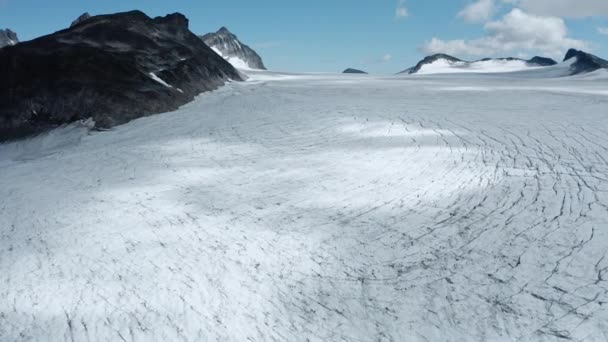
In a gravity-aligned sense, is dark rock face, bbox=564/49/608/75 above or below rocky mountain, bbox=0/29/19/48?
below

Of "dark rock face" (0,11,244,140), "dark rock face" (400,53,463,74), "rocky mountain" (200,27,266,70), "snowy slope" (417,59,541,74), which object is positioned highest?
"rocky mountain" (200,27,266,70)

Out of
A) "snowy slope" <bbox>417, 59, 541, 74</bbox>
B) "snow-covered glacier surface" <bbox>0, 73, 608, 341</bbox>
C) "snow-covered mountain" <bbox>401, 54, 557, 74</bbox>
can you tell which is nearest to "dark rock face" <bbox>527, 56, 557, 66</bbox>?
"snow-covered mountain" <bbox>401, 54, 557, 74</bbox>

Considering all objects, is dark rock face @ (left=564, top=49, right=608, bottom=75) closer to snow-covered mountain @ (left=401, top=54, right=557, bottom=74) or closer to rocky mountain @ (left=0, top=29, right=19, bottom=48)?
snow-covered mountain @ (left=401, top=54, right=557, bottom=74)

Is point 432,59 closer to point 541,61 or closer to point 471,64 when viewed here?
point 471,64

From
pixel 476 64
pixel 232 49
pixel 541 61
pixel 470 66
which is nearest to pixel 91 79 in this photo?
pixel 232 49

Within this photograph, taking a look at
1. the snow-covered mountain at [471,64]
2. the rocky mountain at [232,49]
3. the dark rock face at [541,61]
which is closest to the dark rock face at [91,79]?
the rocky mountain at [232,49]

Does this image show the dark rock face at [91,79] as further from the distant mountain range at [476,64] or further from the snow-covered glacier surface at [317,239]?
the distant mountain range at [476,64]

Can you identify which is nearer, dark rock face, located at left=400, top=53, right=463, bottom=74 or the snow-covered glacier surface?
the snow-covered glacier surface

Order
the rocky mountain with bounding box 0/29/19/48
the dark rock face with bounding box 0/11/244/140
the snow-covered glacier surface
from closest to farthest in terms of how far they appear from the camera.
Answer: the snow-covered glacier surface → the dark rock face with bounding box 0/11/244/140 → the rocky mountain with bounding box 0/29/19/48

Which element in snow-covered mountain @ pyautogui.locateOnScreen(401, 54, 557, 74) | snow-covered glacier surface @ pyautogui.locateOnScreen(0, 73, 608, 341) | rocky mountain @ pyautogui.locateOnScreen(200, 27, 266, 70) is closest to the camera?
snow-covered glacier surface @ pyautogui.locateOnScreen(0, 73, 608, 341)
